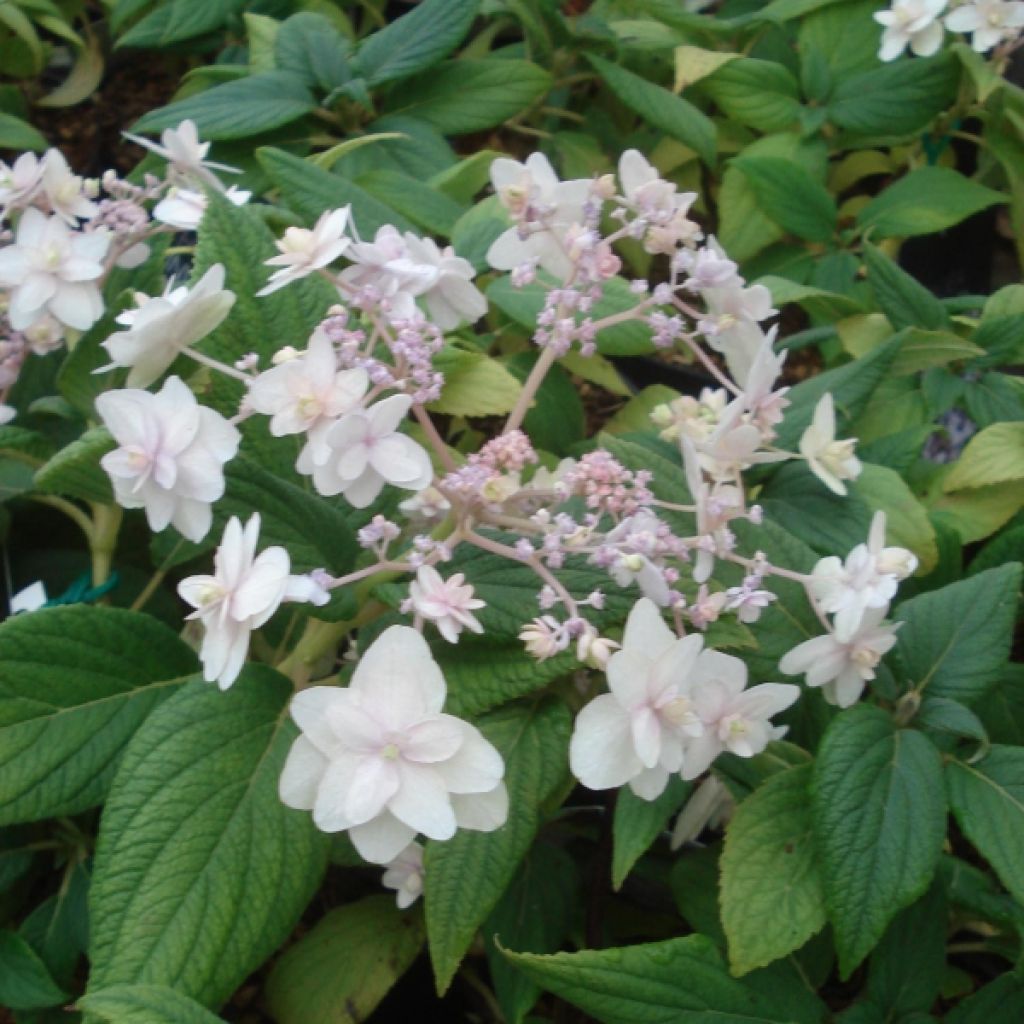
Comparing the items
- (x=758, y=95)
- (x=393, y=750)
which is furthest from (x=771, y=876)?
(x=758, y=95)

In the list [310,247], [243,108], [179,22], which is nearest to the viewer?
[310,247]

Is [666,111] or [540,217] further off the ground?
[540,217]

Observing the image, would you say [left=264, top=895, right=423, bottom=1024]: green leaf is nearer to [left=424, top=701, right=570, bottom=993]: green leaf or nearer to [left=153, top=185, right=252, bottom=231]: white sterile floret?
[left=424, top=701, right=570, bottom=993]: green leaf

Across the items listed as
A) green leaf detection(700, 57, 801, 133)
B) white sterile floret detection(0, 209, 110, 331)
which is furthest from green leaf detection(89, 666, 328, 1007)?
green leaf detection(700, 57, 801, 133)

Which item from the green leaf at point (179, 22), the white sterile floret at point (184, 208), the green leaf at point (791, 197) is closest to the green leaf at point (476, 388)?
the white sterile floret at point (184, 208)

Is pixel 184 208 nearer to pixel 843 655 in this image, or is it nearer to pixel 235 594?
pixel 235 594

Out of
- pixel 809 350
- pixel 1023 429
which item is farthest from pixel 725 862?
pixel 809 350
